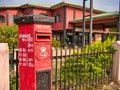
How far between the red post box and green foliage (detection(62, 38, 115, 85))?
1.61m

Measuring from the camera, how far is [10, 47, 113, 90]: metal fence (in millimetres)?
6051

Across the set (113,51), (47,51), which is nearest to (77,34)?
(113,51)

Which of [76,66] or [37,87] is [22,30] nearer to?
[37,87]

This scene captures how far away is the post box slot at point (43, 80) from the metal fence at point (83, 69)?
3.83ft

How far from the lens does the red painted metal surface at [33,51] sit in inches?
164

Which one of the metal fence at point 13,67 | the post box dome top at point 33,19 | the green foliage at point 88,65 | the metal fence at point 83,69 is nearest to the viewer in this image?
the post box dome top at point 33,19

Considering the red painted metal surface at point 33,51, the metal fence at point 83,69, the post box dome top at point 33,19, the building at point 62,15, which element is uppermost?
the building at point 62,15

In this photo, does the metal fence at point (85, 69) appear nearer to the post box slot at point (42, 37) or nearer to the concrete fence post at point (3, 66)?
the post box slot at point (42, 37)

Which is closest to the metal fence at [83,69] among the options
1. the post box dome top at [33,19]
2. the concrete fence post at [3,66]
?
the concrete fence post at [3,66]

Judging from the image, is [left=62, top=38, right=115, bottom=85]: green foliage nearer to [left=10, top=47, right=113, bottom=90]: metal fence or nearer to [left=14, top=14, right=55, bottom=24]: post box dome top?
[left=10, top=47, right=113, bottom=90]: metal fence

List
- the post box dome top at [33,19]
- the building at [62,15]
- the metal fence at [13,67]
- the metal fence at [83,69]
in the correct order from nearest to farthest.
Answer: the post box dome top at [33,19] < the metal fence at [13,67] < the metal fence at [83,69] < the building at [62,15]

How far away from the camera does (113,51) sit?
294 inches

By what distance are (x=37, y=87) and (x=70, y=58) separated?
208 cm

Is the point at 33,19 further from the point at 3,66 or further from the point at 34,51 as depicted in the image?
the point at 3,66
